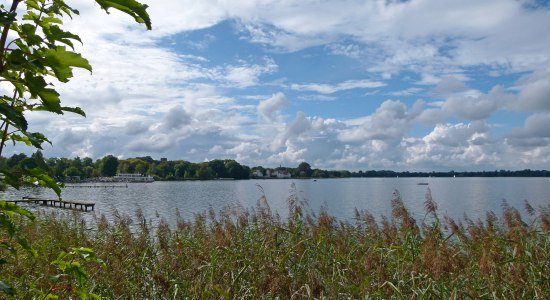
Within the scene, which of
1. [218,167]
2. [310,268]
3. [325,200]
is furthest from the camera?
[218,167]

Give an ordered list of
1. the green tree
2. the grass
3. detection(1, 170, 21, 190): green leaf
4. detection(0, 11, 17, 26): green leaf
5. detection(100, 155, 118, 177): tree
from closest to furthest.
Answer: detection(0, 11, 17, 26): green leaf, detection(1, 170, 21, 190): green leaf, the grass, detection(100, 155, 118, 177): tree, the green tree

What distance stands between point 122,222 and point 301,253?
5009 mm

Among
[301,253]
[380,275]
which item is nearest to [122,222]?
[301,253]

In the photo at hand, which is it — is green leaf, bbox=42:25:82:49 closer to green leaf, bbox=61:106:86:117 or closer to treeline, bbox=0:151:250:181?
green leaf, bbox=61:106:86:117

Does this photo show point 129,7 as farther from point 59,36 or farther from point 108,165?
point 108,165

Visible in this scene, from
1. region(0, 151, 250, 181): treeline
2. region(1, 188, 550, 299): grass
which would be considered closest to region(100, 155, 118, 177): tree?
region(0, 151, 250, 181): treeline

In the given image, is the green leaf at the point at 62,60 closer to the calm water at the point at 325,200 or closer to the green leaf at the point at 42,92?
the green leaf at the point at 42,92

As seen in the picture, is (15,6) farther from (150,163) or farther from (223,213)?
(150,163)

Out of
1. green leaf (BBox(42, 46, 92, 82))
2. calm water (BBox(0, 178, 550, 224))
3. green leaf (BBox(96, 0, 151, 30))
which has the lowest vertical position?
calm water (BBox(0, 178, 550, 224))

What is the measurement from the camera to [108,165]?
547ft

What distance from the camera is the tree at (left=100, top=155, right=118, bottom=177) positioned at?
166250 millimetres

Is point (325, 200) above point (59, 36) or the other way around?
the other way around

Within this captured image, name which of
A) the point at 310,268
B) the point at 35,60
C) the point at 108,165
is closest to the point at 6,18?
the point at 35,60

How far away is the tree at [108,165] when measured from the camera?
166250 millimetres
